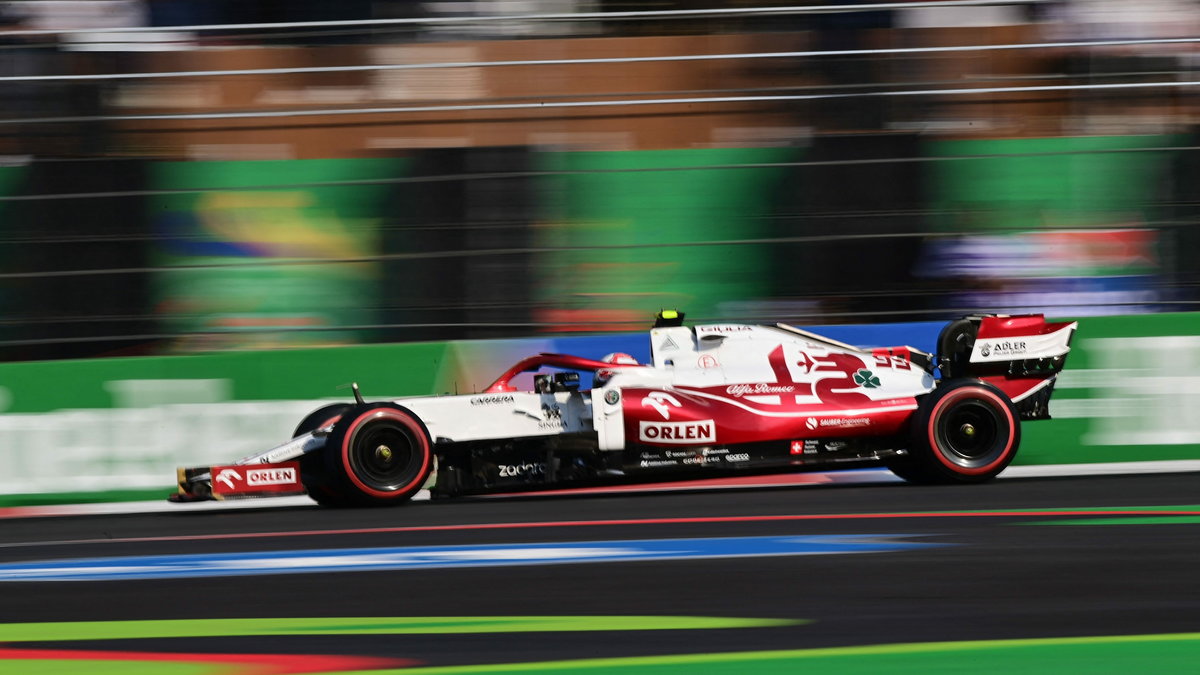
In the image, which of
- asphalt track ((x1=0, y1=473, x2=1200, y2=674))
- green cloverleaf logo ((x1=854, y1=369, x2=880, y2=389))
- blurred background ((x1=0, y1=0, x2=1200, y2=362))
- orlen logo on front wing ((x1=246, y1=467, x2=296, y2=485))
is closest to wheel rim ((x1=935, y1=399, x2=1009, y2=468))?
green cloverleaf logo ((x1=854, y1=369, x2=880, y2=389))

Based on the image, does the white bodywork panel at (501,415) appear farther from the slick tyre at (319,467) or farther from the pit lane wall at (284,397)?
the pit lane wall at (284,397)

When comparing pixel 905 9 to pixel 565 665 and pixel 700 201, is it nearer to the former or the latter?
pixel 700 201

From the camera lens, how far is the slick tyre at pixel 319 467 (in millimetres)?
8508

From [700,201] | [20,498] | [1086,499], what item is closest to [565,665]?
[1086,499]

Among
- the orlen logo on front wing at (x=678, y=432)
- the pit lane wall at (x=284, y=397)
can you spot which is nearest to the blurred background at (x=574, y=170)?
the pit lane wall at (x=284, y=397)

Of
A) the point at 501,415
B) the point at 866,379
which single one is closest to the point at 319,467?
the point at 501,415

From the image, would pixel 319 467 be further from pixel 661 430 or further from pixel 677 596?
pixel 677 596

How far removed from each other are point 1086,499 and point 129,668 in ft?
16.8

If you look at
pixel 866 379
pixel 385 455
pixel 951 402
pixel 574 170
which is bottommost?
pixel 385 455

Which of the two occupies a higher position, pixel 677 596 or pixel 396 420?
pixel 396 420

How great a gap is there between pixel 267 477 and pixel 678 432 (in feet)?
7.58

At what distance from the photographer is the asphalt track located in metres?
4.39

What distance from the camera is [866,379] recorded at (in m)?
8.76

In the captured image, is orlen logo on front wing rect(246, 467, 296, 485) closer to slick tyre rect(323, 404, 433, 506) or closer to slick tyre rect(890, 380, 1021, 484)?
slick tyre rect(323, 404, 433, 506)
